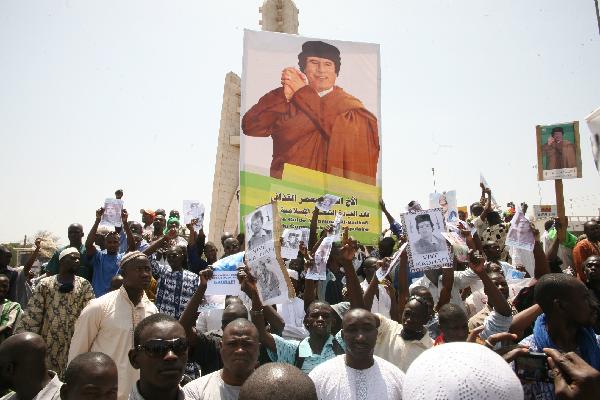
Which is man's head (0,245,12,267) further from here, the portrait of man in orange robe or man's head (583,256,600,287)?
man's head (583,256,600,287)

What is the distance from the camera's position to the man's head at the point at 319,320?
11.9 ft

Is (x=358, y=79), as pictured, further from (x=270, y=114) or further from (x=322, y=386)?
(x=322, y=386)

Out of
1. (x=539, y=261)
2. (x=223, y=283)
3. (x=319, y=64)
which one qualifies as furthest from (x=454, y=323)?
(x=319, y=64)

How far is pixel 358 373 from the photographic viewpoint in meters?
2.72

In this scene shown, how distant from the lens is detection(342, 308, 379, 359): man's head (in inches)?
109

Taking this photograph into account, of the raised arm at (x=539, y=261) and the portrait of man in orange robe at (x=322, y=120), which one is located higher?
the portrait of man in orange robe at (x=322, y=120)

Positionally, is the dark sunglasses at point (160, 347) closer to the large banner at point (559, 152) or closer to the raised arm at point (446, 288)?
the raised arm at point (446, 288)

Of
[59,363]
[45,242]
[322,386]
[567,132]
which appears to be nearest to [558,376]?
[322,386]

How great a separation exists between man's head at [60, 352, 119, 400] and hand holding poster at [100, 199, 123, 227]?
4457 mm

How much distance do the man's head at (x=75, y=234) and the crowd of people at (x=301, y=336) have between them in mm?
17

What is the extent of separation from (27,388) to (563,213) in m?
6.02

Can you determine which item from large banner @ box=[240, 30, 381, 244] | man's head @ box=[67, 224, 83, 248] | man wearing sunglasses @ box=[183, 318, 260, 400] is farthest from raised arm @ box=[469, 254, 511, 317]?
large banner @ box=[240, 30, 381, 244]

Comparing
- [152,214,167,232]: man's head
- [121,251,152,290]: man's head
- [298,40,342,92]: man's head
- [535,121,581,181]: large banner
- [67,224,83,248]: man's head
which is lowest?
[121,251,152,290]: man's head

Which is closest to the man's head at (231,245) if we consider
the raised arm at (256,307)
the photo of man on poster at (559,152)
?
the raised arm at (256,307)
